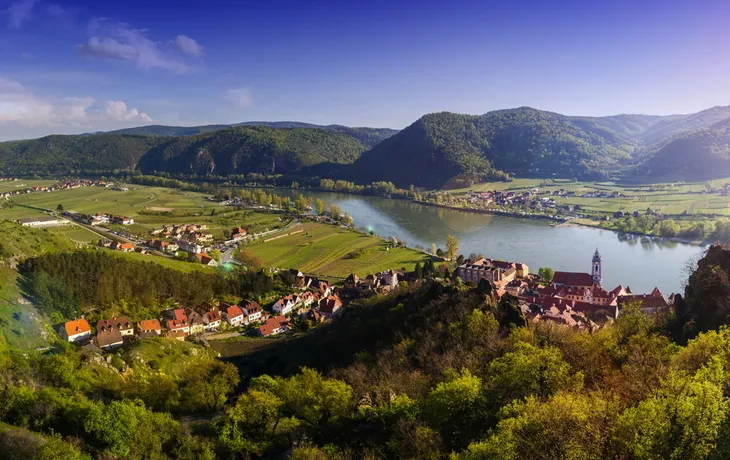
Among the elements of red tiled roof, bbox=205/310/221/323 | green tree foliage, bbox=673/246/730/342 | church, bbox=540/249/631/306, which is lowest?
red tiled roof, bbox=205/310/221/323

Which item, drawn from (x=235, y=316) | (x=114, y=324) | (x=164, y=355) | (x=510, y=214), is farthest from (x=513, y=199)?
(x=164, y=355)

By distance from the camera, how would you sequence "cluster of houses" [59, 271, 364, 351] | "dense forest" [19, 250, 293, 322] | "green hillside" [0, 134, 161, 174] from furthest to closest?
"green hillside" [0, 134, 161, 174], "dense forest" [19, 250, 293, 322], "cluster of houses" [59, 271, 364, 351]

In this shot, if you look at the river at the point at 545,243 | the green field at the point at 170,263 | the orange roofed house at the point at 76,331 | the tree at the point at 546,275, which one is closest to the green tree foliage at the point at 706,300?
A: the tree at the point at 546,275

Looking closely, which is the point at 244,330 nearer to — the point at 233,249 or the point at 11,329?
the point at 11,329

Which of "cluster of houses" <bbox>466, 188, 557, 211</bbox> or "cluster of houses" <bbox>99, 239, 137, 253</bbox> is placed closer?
"cluster of houses" <bbox>99, 239, 137, 253</bbox>

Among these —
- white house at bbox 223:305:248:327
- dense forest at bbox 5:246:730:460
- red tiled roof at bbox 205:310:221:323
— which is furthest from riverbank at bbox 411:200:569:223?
red tiled roof at bbox 205:310:221:323

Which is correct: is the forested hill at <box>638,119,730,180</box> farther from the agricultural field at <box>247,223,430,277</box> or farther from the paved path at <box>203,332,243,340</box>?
the paved path at <box>203,332,243,340</box>

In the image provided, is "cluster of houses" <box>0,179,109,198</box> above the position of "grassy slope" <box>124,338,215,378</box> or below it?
above

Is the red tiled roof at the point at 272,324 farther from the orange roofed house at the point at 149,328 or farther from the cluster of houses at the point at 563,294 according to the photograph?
the cluster of houses at the point at 563,294
